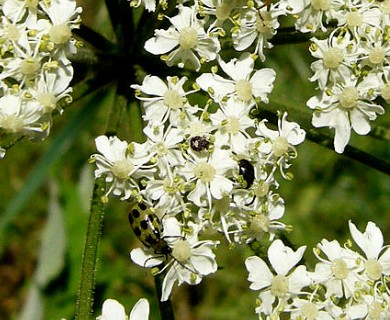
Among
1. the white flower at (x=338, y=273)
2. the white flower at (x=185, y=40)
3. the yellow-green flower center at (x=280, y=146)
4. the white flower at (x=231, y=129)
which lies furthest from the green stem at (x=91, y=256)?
the white flower at (x=338, y=273)

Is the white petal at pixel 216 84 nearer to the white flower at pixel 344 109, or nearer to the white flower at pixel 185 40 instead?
the white flower at pixel 185 40

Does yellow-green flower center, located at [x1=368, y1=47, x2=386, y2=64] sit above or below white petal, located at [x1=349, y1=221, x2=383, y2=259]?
above

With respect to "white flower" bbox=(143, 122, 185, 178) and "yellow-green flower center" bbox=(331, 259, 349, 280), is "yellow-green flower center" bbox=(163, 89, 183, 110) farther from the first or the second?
"yellow-green flower center" bbox=(331, 259, 349, 280)

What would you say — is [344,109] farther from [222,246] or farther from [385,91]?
[222,246]

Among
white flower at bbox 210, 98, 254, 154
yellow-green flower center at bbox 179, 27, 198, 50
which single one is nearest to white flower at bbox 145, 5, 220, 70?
yellow-green flower center at bbox 179, 27, 198, 50

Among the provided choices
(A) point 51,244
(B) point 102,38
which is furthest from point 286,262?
(A) point 51,244
